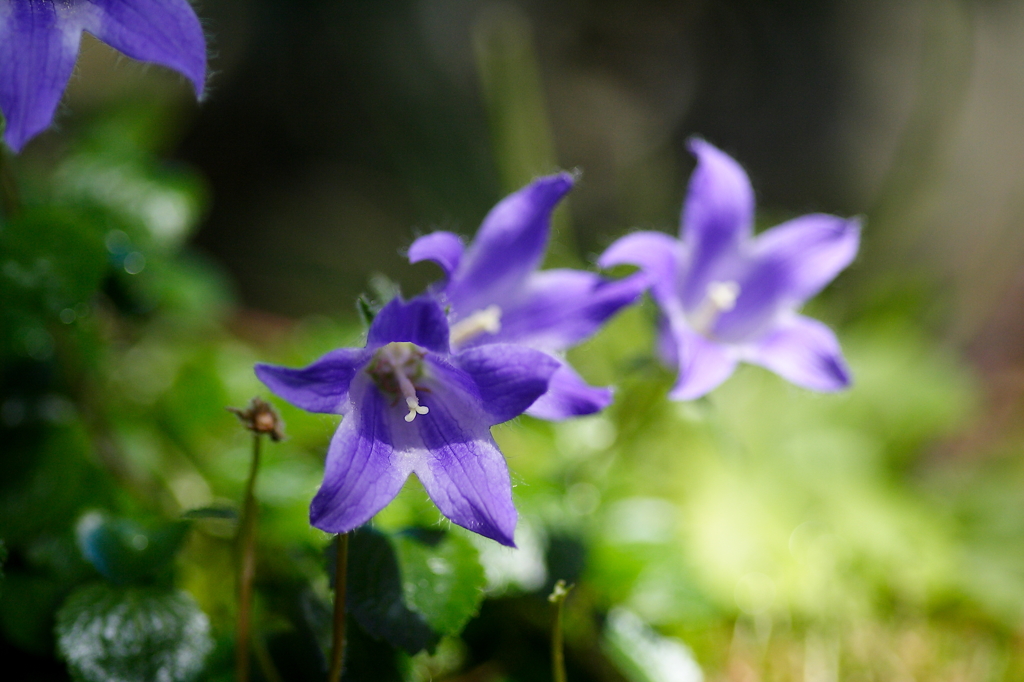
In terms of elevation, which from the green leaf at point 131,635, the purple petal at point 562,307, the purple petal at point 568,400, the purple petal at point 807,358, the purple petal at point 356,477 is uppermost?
the purple petal at point 807,358

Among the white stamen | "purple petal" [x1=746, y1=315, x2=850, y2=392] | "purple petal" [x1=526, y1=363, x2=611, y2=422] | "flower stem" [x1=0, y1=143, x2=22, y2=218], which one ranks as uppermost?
the white stamen

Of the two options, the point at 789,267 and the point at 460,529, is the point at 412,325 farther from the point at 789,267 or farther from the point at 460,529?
the point at 789,267

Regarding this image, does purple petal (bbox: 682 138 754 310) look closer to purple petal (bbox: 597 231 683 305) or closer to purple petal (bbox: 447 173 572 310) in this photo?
purple petal (bbox: 597 231 683 305)

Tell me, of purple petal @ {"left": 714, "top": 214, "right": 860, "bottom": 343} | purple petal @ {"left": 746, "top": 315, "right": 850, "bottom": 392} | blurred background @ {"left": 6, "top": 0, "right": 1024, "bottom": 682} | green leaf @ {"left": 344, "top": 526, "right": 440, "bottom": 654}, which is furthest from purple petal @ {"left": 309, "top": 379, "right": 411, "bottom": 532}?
purple petal @ {"left": 714, "top": 214, "right": 860, "bottom": 343}

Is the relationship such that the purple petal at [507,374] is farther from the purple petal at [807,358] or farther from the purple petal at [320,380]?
the purple petal at [807,358]

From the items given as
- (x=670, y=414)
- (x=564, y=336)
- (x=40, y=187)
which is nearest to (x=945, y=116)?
(x=670, y=414)

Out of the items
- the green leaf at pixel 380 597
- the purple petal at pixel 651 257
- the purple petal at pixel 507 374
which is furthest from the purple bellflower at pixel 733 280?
the green leaf at pixel 380 597

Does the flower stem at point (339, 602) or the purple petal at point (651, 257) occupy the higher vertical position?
the purple petal at point (651, 257)
